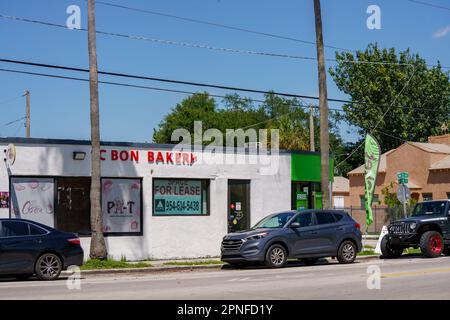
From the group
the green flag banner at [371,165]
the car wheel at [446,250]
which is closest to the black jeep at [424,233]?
the car wheel at [446,250]

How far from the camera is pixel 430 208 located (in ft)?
80.3

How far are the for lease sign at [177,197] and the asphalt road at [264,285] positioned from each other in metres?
5.14

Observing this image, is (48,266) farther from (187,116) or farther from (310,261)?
(187,116)

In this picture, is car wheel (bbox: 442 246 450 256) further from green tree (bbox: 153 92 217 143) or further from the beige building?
green tree (bbox: 153 92 217 143)

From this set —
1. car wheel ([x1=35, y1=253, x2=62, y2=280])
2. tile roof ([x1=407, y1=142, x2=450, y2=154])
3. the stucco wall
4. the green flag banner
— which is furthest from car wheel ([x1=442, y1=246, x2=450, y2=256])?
tile roof ([x1=407, y1=142, x2=450, y2=154])

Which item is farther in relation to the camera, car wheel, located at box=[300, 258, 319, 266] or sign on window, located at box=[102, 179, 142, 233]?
sign on window, located at box=[102, 179, 142, 233]

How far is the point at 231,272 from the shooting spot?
19734 mm

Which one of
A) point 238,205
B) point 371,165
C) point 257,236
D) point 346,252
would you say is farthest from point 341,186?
point 257,236

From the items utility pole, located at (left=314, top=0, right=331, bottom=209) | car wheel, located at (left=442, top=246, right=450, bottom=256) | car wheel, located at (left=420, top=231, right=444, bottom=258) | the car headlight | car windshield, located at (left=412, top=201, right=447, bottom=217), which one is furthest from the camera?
utility pole, located at (left=314, top=0, right=331, bottom=209)

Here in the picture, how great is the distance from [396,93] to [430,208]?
40.0 metres

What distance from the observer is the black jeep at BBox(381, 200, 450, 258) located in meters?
23.1

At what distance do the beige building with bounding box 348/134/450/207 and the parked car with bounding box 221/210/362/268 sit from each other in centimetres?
2742
